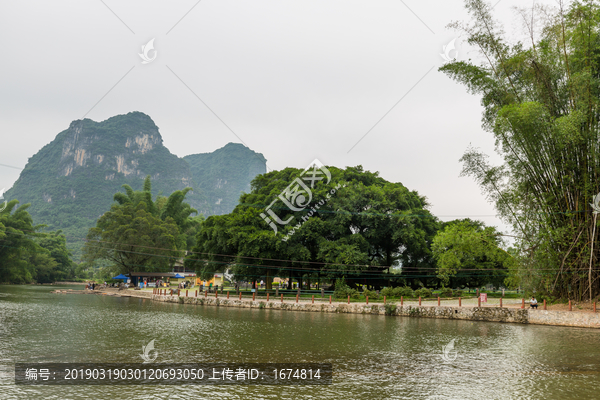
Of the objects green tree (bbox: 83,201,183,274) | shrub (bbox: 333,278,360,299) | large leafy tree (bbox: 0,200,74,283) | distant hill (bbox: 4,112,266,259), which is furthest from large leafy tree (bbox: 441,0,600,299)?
distant hill (bbox: 4,112,266,259)

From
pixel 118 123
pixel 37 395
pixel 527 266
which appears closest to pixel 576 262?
pixel 527 266

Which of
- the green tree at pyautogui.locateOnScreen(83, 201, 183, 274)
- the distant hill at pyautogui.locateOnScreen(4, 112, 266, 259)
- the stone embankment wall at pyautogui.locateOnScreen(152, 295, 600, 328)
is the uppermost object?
the distant hill at pyautogui.locateOnScreen(4, 112, 266, 259)

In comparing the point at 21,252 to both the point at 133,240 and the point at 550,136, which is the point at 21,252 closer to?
the point at 133,240

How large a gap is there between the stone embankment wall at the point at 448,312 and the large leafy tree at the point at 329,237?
4.18 meters

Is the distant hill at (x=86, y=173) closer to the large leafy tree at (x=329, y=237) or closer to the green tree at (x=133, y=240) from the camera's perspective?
the green tree at (x=133, y=240)

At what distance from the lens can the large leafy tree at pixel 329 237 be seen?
32344 millimetres

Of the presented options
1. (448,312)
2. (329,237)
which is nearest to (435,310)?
(448,312)

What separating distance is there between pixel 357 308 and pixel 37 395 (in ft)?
67.3

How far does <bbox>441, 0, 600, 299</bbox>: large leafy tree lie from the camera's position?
19.7 meters

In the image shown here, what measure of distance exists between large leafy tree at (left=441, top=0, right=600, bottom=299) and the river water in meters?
3.80

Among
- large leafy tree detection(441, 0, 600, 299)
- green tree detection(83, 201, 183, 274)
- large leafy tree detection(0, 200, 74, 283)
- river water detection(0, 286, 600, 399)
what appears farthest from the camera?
large leafy tree detection(0, 200, 74, 283)

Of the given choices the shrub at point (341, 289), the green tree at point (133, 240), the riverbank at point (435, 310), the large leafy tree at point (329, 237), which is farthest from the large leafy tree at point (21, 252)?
the shrub at point (341, 289)

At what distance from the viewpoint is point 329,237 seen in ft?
117

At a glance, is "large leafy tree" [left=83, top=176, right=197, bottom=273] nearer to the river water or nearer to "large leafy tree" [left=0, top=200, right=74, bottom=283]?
"large leafy tree" [left=0, top=200, right=74, bottom=283]
